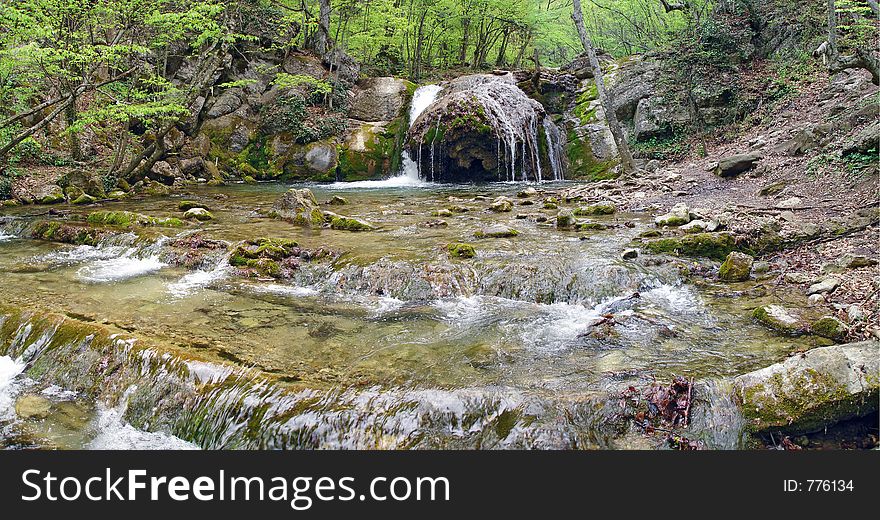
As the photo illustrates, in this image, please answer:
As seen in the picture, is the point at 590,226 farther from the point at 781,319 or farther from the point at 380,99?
the point at 380,99

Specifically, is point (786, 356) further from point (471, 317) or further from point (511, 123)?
point (511, 123)

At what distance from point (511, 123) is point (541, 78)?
4571 millimetres

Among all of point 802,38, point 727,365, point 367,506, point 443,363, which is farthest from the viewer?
point 802,38

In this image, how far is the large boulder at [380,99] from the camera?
72.4 feet

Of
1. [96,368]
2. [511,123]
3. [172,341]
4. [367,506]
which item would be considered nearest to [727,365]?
[367,506]

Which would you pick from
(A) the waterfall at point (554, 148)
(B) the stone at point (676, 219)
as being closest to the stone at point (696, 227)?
(B) the stone at point (676, 219)

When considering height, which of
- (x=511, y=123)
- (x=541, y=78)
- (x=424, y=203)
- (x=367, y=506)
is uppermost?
(x=541, y=78)

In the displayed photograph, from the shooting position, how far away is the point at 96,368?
443 centimetres

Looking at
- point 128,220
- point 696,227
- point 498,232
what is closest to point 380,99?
point 128,220

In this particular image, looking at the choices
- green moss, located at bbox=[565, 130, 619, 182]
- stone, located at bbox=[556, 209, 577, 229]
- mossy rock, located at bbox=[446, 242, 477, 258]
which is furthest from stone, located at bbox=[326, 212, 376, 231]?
green moss, located at bbox=[565, 130, 619, 182]

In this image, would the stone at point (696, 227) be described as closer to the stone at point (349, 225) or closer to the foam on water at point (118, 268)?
the stone at point (349, 225)

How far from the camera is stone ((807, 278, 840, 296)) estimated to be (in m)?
5.18

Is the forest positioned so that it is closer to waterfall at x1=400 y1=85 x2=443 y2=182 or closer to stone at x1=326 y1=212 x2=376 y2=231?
stone at x1=326 y1=212 x2=376 y2=231

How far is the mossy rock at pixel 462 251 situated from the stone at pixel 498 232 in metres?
1.16
